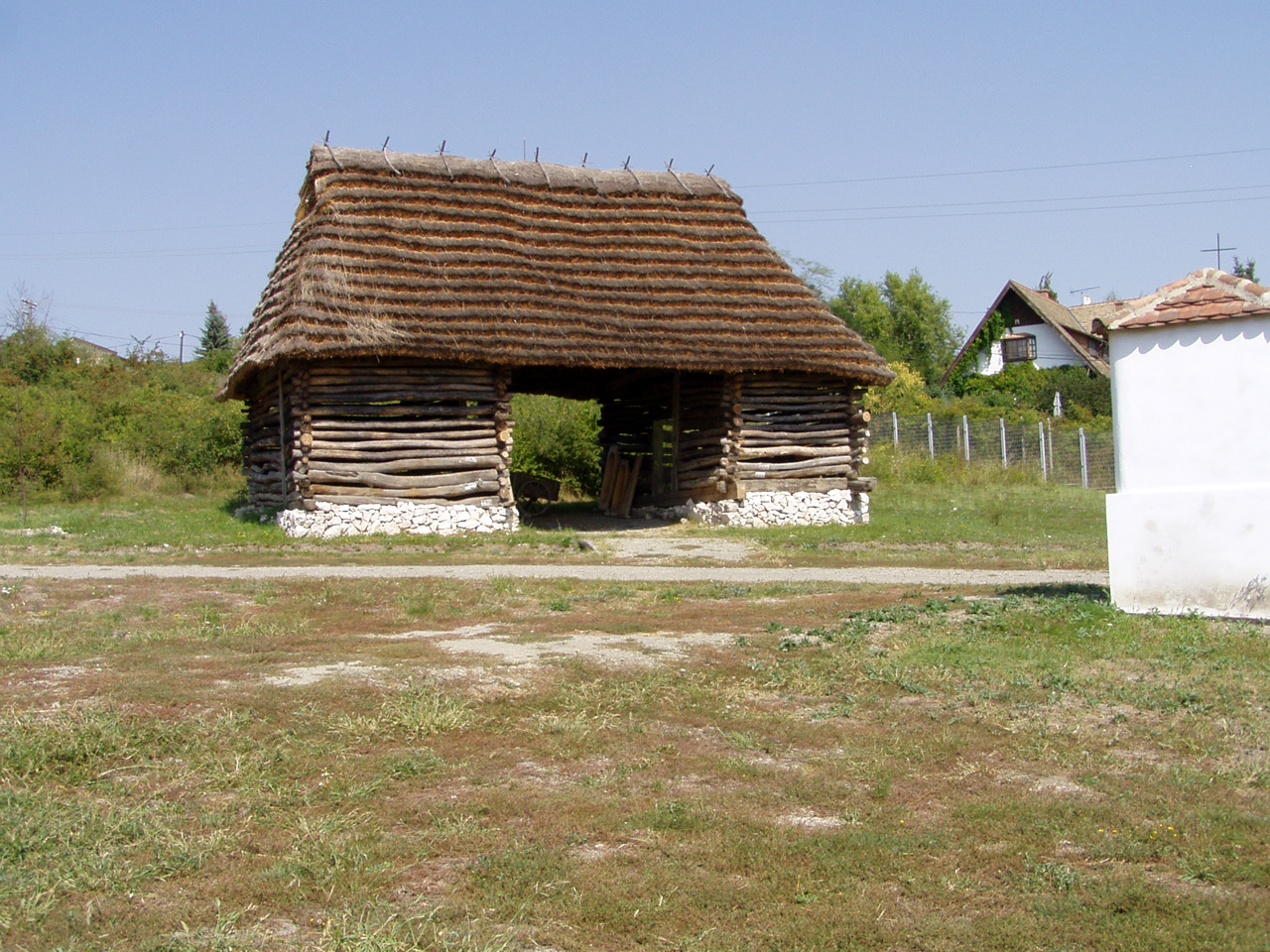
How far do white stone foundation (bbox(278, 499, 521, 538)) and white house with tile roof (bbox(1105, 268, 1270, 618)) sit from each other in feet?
36.6

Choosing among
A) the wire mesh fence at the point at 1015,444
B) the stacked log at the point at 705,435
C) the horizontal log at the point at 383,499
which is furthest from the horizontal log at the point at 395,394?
the wire mesh fence at the point at 1015,444

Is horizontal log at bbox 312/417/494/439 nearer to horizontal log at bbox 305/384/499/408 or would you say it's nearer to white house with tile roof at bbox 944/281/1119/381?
horizontal log at bbox 305/384/499/408

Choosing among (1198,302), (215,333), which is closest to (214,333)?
(215,333)

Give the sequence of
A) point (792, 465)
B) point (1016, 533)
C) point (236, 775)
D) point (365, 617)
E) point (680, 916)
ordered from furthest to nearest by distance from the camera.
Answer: point (792, 465)
point (1016, 533)
point (365, 617)
point (236, 775)
point (680, 916)

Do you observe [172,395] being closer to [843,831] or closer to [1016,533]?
[1016,533]

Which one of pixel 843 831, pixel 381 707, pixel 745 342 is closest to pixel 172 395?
pixel 745 342

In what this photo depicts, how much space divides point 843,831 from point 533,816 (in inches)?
48.5

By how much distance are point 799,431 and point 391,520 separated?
Answer: 24.0 feet

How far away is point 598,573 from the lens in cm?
1354

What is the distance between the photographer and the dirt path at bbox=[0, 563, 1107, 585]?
1257 cm

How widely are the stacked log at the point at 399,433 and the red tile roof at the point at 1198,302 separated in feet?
37.3

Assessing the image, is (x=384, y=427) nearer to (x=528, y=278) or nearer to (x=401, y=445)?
(x=401, y=445)

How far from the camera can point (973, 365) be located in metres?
50.5

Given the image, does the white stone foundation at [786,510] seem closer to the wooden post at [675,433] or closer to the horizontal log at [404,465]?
the wooden post at [675,433]
